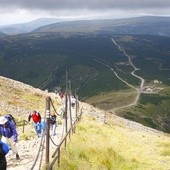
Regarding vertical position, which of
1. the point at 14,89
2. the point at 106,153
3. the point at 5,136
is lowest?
the point at 14,89

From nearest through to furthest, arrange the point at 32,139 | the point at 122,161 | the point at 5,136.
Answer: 1. the point at 5,136
2. the point at 122,161
3. the point at 32,139

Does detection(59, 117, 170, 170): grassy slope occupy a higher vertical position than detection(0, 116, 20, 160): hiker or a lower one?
lower

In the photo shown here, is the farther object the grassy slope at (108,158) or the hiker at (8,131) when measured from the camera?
the grassy slope at (108,158)

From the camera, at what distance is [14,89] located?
75.4 m

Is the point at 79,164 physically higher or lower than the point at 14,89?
higher

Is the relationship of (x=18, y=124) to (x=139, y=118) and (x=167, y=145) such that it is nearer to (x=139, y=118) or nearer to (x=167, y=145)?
(x=167, y=145)

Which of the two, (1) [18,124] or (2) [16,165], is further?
(1) [18,124]

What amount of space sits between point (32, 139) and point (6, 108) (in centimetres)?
2856

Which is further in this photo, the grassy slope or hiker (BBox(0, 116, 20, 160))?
the grassy slope

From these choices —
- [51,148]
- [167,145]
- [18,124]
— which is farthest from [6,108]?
[51,148]

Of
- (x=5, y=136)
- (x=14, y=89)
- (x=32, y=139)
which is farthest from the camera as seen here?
(x=14, y=89)

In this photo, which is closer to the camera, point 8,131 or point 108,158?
point 8,131

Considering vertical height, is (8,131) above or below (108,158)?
above

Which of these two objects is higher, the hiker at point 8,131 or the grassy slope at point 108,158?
the hiker at point 8,131
